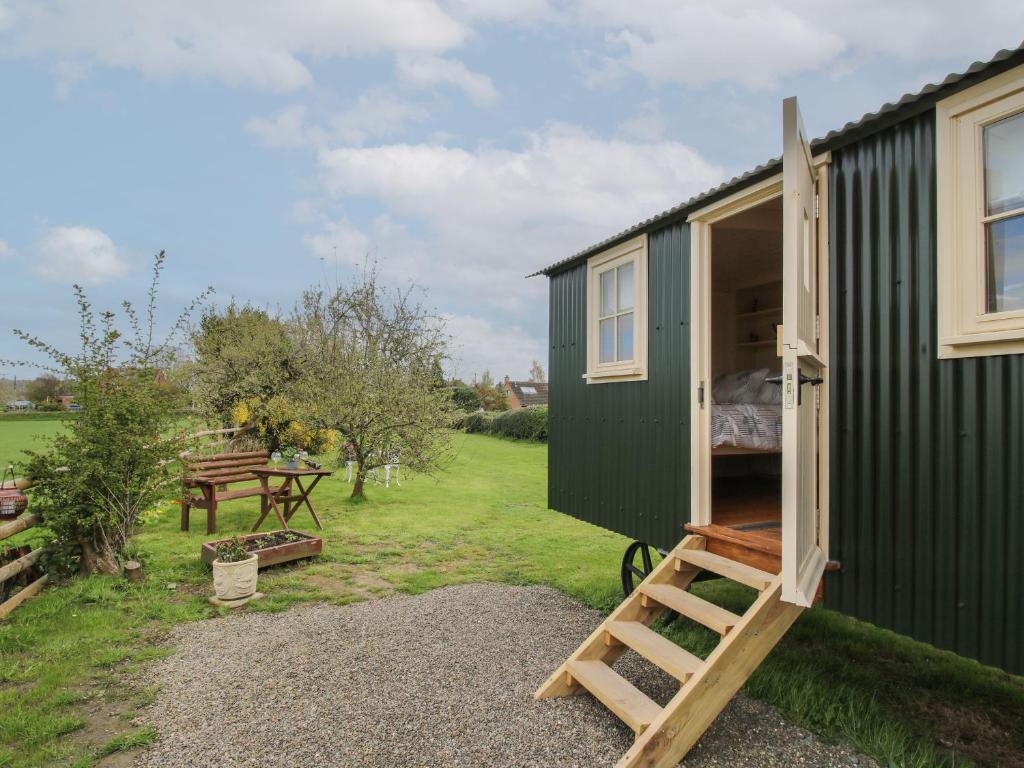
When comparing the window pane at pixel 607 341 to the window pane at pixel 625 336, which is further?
the window pane at pixel 607 341

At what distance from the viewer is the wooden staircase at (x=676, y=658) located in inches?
92.0

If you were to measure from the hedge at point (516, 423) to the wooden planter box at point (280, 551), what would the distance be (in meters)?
12.0

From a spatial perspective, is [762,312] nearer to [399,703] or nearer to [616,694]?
[616,694]

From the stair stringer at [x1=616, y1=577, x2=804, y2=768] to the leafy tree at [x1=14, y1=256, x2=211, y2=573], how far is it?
16.6 feet

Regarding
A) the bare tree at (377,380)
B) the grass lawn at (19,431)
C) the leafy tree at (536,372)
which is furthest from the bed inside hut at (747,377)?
the leafy tree at (536,372)

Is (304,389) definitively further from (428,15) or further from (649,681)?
(649,681)

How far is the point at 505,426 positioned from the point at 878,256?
60.9 ft

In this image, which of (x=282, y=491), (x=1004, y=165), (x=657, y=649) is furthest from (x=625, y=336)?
(x=282, y=491)

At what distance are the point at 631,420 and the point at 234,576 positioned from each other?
366 centimetres

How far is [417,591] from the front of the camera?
504 centimetres

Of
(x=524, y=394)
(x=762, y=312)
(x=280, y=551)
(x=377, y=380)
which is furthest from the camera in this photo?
(x=524, y=394)

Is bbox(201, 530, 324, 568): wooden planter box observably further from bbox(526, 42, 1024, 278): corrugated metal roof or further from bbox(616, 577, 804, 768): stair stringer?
bbox(526, 42, 1024, 278): corrugated metal roof

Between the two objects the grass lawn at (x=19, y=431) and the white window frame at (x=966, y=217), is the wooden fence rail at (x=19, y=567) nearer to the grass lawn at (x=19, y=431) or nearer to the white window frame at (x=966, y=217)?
the white window frame at (x=966, y=217)

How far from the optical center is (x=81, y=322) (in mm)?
5262
